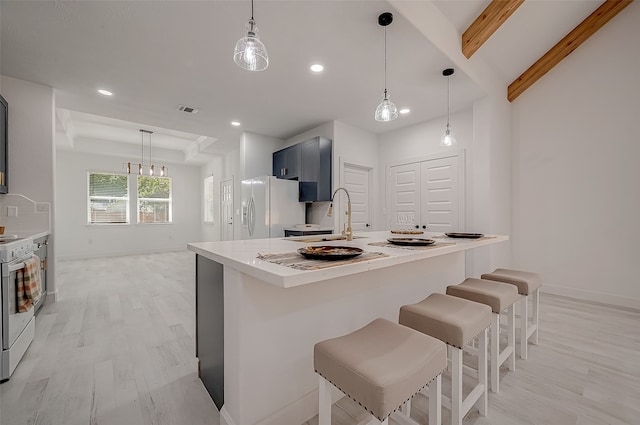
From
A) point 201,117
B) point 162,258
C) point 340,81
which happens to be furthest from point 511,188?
point 162,258

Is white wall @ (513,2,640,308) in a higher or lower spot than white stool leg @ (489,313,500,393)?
higher

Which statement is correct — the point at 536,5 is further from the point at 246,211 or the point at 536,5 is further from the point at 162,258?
the point at 162,258

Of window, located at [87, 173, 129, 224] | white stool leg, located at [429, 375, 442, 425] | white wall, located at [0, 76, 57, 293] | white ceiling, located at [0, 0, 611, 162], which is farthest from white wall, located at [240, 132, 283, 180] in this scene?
white stool leg, located at [429, 375, 442, 425]

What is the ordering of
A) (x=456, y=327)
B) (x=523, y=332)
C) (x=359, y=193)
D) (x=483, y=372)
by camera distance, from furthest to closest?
(x=359, y=193)
(x=523, y=332)
(x=483, y=372)
(x=456, y=327)

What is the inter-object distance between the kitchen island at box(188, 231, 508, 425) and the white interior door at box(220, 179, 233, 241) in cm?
507

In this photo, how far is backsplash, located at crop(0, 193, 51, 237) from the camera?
2.91 meters

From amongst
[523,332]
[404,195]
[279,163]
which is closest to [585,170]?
[404,195]

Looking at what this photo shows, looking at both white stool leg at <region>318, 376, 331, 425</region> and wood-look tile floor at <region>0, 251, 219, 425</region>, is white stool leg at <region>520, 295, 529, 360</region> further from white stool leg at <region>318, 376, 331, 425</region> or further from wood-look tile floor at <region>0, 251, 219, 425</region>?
wood-look tile floor at <region>0, 251, 219, 425</region>

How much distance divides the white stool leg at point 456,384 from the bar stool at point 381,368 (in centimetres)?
24

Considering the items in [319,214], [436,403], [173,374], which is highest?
[319,214]

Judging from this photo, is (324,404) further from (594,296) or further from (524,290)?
(594,296)

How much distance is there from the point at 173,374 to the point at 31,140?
3373mm

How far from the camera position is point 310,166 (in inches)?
178

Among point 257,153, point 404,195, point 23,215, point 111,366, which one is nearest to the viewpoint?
point 111,366
